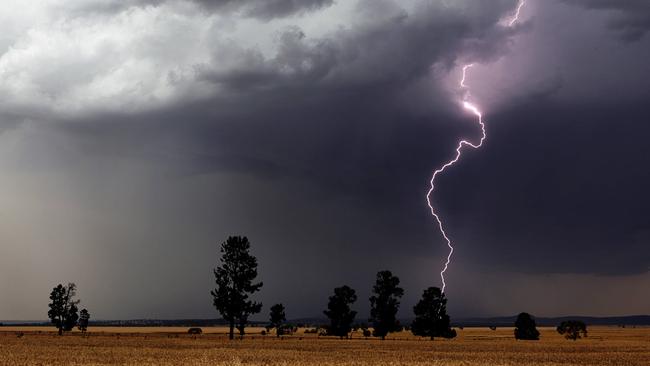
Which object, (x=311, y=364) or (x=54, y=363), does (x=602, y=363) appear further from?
(x=54, y=363)

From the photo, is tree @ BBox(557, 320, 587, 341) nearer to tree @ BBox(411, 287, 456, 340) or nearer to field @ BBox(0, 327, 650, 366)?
tree @ BBox(411, 287, 456, 340)

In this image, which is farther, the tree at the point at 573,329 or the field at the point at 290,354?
the tree at the point at 573,329

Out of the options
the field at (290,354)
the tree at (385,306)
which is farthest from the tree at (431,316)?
the field at (290,354)

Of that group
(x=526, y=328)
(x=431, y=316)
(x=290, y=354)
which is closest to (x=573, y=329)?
(x=526, y=328)

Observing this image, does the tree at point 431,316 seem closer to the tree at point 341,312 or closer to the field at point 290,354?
the tree at point 341,312

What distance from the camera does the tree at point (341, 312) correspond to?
13275 centimetres

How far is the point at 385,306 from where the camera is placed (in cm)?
13038

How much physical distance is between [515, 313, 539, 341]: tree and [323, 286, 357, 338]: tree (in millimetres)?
32524

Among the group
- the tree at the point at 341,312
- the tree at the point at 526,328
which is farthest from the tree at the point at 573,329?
the tree at the point at 341,312

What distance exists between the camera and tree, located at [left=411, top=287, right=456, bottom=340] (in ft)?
427

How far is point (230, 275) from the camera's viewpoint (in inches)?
4195

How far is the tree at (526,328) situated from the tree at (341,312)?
32.5 m

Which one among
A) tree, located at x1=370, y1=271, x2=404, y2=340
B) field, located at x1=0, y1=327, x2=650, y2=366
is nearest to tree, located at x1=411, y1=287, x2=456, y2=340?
tree, located at x1=370, y1=271, x2=404, y2=340

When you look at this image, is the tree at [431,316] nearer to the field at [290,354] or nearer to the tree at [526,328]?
the tree at [526,328]
